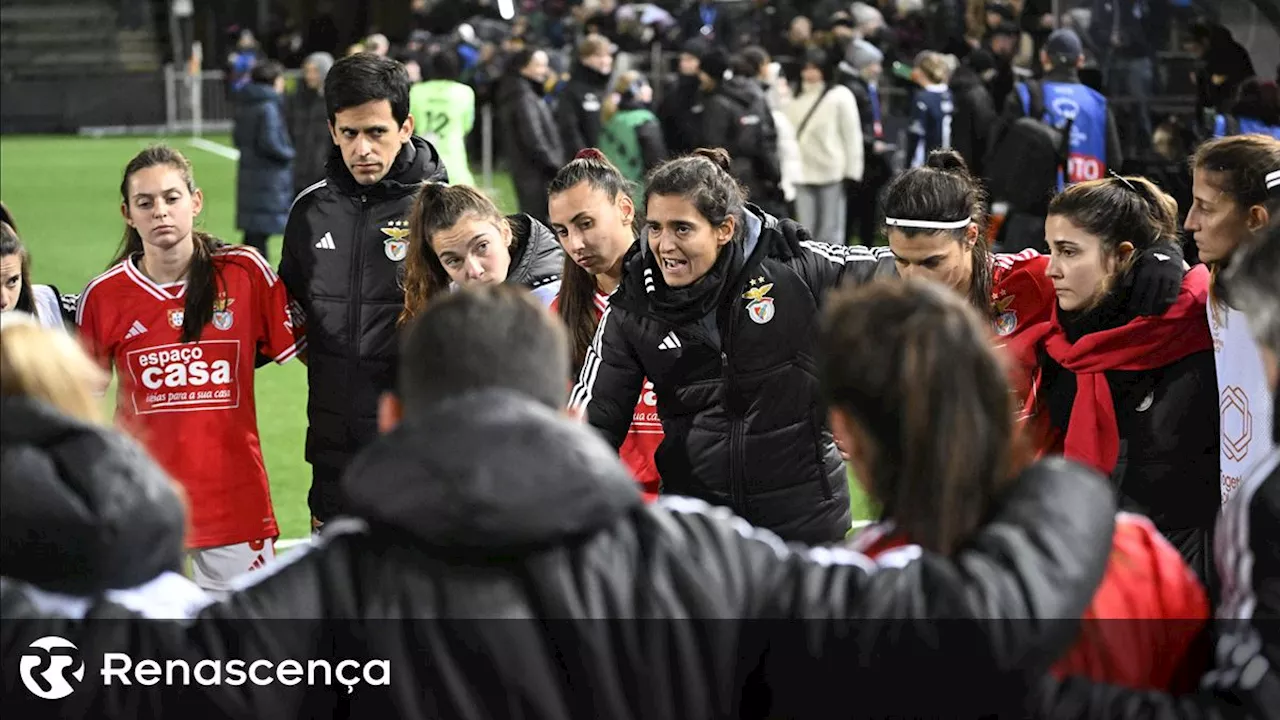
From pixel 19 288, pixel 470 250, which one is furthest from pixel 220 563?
pixel 470 250

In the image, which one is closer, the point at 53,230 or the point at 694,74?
the point at 694,74

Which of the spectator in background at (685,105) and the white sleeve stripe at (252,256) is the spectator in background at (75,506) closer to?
the white sleeve stripe at (252,256)

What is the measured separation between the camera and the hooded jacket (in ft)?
18.1

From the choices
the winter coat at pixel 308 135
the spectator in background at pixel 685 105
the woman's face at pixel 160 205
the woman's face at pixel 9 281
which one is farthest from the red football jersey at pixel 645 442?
the winter coat at pixel 308 135

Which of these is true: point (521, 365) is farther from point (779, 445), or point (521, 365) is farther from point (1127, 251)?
point (1127, 251)

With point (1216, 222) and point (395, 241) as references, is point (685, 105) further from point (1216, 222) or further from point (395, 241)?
point (1216, 222)

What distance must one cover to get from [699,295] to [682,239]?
16 cm

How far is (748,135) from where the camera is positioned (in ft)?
49.0

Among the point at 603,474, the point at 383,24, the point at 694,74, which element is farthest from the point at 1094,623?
the point at 383,24

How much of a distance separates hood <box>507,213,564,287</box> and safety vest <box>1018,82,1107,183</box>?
7.97 meters

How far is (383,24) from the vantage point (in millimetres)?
39625

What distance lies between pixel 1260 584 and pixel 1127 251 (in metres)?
2.36

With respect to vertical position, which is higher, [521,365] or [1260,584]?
[521,365]

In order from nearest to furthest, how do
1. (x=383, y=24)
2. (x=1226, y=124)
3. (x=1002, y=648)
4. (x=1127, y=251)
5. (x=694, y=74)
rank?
1. (x=1002, y=648)
2. (x=1127, y=251)
3. (x=1226, y=124)
4. (x=694, y=74)
5. (x=383, y=24)
